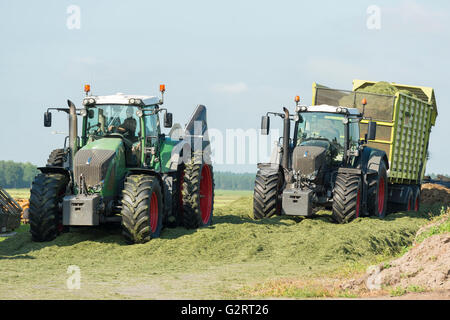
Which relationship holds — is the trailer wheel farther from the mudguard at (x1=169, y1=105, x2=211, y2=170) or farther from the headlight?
the headlight

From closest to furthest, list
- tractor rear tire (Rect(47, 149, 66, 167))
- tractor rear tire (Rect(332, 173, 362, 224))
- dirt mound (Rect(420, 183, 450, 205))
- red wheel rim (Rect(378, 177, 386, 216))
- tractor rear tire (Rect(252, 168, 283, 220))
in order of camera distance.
A: 1. tractor rear tire (Rect(47, 149, 66, 167))
2. tractor rear tire (Rect(332, 173, 362, 224))
3. tractor rear tire (Rect(252, 168, 283, 220))
4. red wheel rim (Rect(378, 177, 386, 216))
5. dirt mound (Rect(420, 183, 450, 205))

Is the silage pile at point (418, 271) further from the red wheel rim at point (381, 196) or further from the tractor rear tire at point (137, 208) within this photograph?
the red wheel rim at point (381, 196)

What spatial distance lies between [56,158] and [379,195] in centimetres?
942

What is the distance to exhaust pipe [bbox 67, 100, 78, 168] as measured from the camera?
1566cm

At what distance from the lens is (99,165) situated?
1460 cm

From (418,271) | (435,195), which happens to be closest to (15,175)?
(435,195)

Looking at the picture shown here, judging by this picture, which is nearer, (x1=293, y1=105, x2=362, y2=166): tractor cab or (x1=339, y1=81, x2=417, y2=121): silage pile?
(x1=293, y1=105, x2=362, y2=166): tractor cab

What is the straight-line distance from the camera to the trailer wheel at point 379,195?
20.5 meters

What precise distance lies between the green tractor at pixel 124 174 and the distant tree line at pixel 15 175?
94213 mm

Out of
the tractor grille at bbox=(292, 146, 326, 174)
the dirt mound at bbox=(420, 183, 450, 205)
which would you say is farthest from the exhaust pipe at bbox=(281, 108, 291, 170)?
the dirt mound at bbox=(420, 183, 450, 205)

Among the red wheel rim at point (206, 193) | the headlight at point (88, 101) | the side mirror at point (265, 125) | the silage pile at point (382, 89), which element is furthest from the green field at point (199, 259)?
the silage pile at point (382, 89)

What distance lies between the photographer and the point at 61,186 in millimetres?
14945
